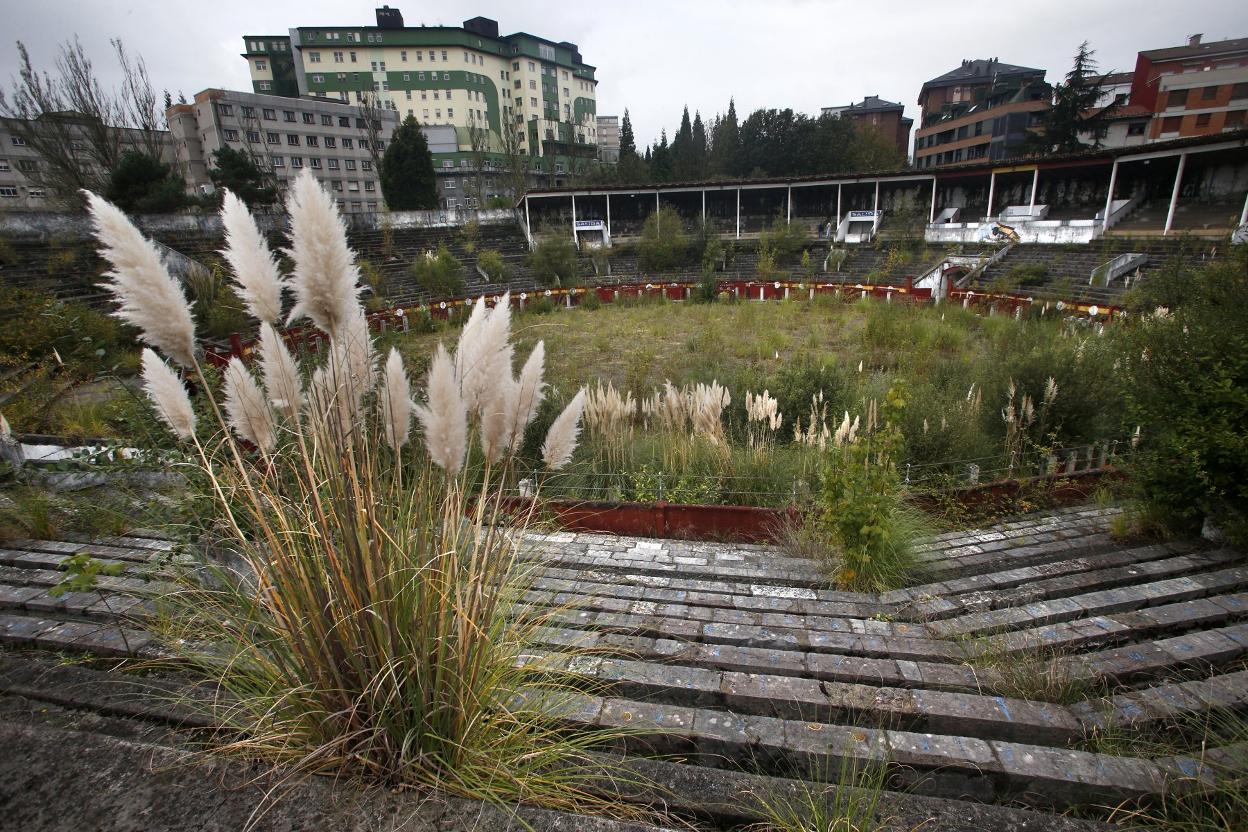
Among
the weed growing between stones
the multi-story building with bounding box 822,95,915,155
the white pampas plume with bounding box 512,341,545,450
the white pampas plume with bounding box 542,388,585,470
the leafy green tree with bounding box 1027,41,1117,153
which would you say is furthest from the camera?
the multi-story building with bounding box 822,95,915,155

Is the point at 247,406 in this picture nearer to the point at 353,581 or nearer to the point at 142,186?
the point at 353,581

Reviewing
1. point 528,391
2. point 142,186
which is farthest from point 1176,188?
point 142,186

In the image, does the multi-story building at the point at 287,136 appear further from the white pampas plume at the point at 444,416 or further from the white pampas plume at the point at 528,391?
the white pampas plume at the point at 444,416

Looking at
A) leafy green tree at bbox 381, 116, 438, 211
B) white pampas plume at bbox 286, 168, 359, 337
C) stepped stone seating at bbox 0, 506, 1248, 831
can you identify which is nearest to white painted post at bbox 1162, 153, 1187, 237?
stepped stone seating at bbox 0, 506, 1248, 831

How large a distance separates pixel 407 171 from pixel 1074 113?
35729mm

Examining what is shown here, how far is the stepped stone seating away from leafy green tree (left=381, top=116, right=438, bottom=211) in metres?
31.0

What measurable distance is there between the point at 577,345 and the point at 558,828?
13490mm

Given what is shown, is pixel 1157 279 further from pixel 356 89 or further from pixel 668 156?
pixel 356 89

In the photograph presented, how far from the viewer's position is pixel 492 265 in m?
24.2

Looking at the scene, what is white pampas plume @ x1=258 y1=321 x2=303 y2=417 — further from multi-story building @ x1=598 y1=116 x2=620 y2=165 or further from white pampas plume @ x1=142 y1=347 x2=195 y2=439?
multi-story building @ x1=598 y1=116 x2=620 y2=165

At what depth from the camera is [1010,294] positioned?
17047 mm

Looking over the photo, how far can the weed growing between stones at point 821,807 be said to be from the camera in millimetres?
1380

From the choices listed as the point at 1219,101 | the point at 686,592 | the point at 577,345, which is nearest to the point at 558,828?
the point at 686,592

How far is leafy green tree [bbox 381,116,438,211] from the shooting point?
30219mm
